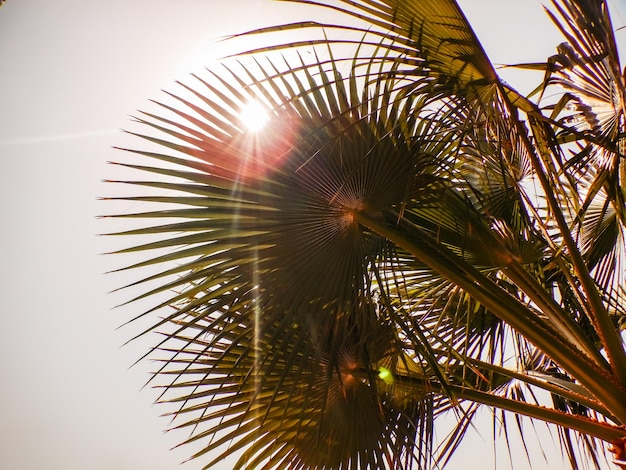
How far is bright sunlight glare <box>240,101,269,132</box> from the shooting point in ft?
5.56

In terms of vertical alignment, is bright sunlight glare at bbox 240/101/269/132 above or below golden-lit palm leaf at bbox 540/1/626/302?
above

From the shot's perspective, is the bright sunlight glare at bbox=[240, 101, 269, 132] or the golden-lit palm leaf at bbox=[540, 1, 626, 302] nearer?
the golden-lit palm leaf at bbox=[540, 1, 626, 302]

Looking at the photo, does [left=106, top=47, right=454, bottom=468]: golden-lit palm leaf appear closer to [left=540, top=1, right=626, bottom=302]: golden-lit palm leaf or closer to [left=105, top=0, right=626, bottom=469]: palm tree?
[left=105, top=0, right=626, bottom=469]: palm tree

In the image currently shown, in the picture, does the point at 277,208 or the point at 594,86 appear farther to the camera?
the point at 594,86

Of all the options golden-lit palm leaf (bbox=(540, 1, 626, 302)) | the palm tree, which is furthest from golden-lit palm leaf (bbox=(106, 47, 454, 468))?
golden-lit palm leaf (bbox=(540, 1, 626, 302))

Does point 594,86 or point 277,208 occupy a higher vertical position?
point 594,86

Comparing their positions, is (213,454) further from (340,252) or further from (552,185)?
(552,185)

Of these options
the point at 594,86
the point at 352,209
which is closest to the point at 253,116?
the point at 352,209

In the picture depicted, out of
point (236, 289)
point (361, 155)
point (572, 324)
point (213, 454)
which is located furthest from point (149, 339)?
point (572, 324)

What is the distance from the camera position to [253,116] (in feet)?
5.60

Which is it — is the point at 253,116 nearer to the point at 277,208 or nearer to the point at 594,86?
the point at 277,208

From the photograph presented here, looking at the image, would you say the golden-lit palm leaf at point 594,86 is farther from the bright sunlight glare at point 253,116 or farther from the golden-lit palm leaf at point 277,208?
the bright sunlight glare at point 253,116

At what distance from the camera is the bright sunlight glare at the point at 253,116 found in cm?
169

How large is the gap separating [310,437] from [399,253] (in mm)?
920
